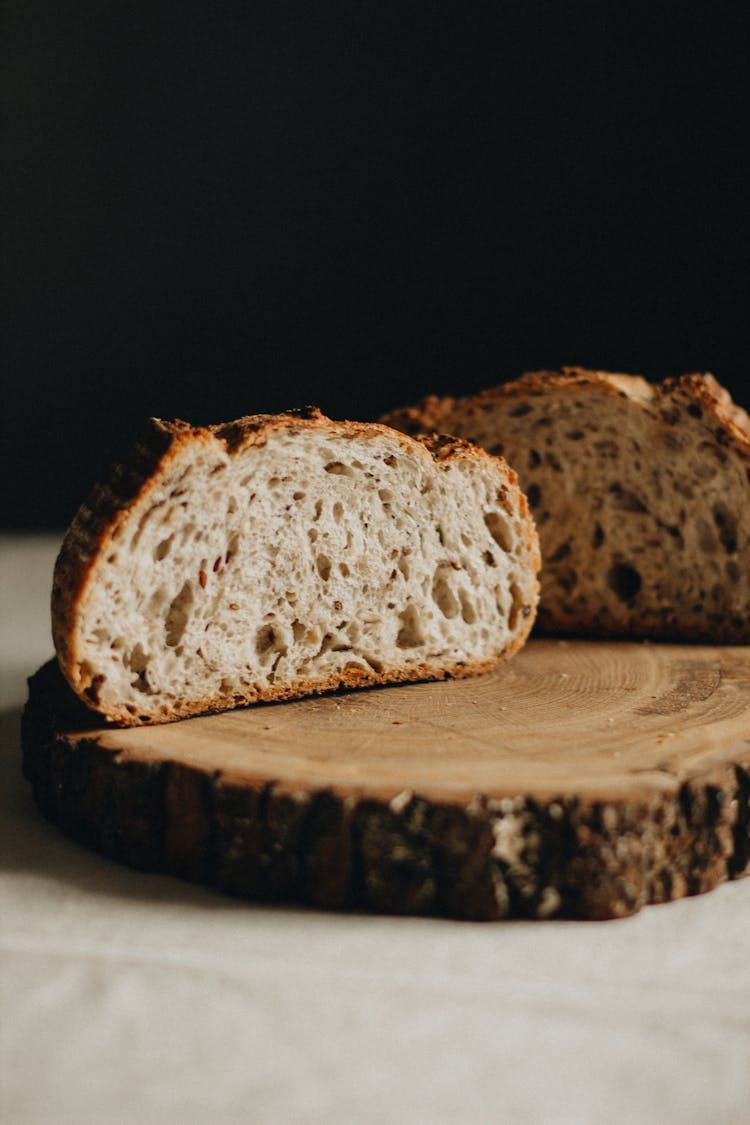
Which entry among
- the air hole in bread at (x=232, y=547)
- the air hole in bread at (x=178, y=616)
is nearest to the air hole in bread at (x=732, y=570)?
the air hole in bread at (x=232, y=547)

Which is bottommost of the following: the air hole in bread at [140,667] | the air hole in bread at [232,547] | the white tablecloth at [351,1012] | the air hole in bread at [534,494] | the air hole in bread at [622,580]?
the white tablecloth at [351,1012]

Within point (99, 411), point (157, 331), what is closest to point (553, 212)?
point (157, 331)

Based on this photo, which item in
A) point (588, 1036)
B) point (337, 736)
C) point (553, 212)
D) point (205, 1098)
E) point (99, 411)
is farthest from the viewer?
point (99, 411)

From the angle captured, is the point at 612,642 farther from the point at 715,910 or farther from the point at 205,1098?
the point at 205,1098

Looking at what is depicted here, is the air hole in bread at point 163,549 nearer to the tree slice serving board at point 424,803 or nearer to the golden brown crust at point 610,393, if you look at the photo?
the tree slice serving board at point 424,803

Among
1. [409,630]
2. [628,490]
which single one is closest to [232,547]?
[409,630]

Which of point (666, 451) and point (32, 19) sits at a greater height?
point (32, 19)

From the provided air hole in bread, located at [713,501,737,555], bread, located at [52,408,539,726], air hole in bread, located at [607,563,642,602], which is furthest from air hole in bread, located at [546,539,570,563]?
bread, located at [52,408,539,726]

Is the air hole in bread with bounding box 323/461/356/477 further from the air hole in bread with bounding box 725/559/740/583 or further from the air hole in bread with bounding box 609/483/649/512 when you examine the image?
the air hole in bread with bounding box 725/559/740/583
